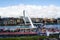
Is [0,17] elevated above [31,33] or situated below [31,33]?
above

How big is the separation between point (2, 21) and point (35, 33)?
1.88 m

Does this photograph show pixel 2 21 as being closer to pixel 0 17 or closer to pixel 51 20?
pixel 0 17

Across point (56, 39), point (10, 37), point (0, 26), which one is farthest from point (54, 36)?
point (0, 26)

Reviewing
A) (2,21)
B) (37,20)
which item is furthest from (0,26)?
(37,20)

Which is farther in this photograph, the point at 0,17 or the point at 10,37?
the point at 0,17

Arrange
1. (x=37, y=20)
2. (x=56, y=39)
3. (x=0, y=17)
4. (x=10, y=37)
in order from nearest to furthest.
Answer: (x=56, y=39) < (x=10, y=37) < (x=0, y=17) < (x=37, y=20)

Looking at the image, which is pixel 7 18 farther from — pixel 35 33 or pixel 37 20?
pixel 35 33

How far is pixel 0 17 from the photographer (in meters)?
6.98

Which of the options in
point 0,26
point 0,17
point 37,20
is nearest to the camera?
point 0,26

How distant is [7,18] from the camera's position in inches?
286

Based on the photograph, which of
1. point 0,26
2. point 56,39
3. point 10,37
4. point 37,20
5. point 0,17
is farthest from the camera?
point 37,20

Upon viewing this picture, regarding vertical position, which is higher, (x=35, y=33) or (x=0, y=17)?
(x=0, y=17)

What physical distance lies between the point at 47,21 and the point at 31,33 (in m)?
1.89

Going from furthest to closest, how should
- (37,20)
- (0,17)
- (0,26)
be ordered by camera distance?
(37,20) → (0,17) → (0,26)
